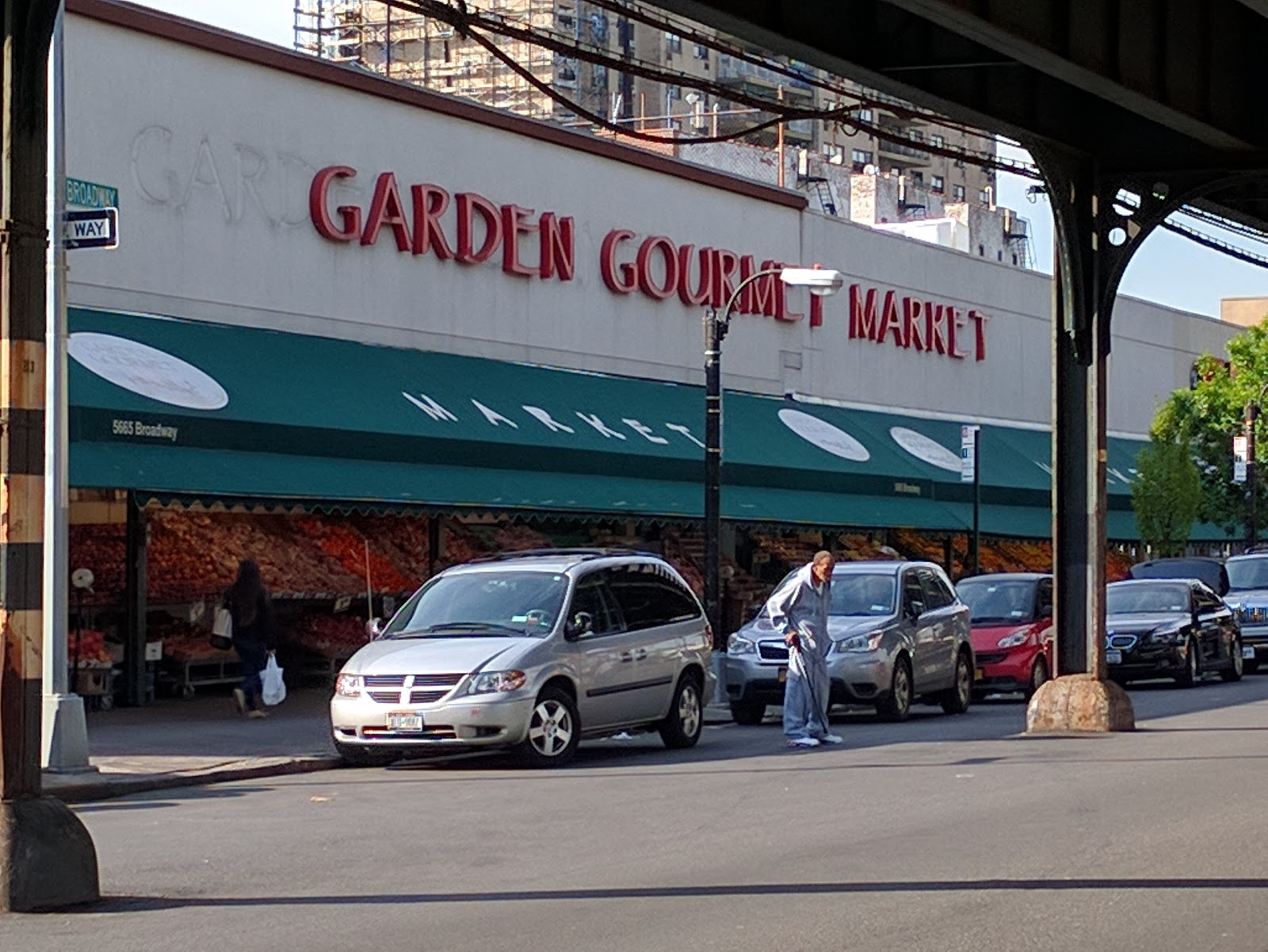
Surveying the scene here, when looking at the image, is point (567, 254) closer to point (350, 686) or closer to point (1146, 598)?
point (1146, 598)

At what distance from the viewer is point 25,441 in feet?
32.7

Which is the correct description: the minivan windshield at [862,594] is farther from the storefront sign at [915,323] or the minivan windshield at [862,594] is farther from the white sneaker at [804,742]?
the storefront sign at [915,323]

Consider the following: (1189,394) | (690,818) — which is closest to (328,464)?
(690,818)

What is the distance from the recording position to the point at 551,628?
57.5 feet

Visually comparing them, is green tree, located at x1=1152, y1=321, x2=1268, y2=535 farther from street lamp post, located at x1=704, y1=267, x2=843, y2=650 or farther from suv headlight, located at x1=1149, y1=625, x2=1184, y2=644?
street lamp post, located at x1=704, y1=267, x2=843, y2=650

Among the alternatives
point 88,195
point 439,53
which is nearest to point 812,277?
point 88,195

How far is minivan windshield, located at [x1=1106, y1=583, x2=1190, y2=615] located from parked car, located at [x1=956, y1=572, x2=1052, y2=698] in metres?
1.68

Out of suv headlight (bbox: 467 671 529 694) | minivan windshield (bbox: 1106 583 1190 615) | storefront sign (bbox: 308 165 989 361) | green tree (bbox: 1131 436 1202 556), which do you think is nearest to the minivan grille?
suv headlight (bbox: 467 671 529 694)

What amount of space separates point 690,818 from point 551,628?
14.8 feet

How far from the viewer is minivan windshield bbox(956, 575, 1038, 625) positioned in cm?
2672

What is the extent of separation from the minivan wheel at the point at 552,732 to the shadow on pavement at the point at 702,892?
6.67 meters

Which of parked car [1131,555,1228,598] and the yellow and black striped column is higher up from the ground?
the yellow and black striped column

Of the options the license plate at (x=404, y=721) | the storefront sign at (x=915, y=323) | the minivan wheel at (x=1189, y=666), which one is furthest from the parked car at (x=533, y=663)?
the storefront sign at (x=915, y=323)

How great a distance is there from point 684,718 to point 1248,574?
62.7 feet
